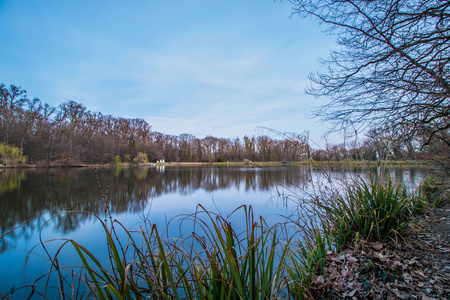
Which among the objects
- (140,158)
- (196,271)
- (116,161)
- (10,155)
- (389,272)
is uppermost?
(10,155)

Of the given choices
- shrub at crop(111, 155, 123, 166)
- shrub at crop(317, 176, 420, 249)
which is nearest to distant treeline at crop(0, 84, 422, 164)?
shrub at crop(111, 155, 123, 166)

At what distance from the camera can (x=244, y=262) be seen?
1470 mm

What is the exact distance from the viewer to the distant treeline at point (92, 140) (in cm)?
3050

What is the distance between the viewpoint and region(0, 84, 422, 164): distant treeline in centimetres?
3050

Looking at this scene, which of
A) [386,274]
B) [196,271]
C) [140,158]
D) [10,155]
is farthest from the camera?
[140,158]

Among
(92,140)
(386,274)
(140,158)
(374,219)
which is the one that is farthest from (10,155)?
(386,274)

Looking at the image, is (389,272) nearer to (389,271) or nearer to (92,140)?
(389,271)

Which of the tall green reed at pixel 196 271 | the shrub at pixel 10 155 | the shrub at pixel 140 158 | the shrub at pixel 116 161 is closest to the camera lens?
the tall green reed at pixel 196 271

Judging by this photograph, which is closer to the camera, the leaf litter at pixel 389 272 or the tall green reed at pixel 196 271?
the tall green reed at pixel 196 271

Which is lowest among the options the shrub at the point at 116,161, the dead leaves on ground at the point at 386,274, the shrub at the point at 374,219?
the dead leaves on ground at the point at 386,274

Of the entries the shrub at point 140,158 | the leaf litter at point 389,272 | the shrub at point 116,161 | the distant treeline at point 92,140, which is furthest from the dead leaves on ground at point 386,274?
the shrub at point 140,158

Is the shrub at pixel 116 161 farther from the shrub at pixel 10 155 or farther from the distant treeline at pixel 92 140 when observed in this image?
the shrub at pixel 10 155

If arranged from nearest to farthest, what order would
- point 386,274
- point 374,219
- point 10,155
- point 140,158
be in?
point 386,274, point 374,219, point 10,155, point 140,158

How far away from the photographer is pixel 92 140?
39.0 m
